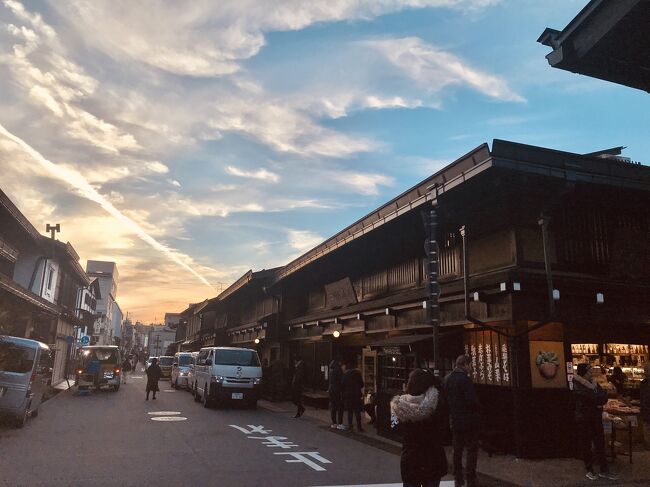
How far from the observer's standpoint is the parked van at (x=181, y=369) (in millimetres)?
29906

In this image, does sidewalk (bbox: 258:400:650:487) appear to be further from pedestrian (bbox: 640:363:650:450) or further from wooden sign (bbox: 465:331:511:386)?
pedestrian (bbox: 640:363:650:450)

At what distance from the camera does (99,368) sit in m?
26.0

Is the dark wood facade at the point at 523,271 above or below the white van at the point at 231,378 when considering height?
above

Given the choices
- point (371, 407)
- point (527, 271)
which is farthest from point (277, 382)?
point (527, 271)

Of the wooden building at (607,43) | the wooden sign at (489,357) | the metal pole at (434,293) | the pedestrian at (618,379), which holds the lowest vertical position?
the pedestrian at (618,379)

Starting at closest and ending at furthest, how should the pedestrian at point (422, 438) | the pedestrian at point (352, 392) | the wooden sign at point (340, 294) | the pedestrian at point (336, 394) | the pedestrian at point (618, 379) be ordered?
the pedestrian at point (422, 438) < the pedestrian at point (352, 392) < the pedestrian at point (618, 379) < the pedestrian at point (336, 394) < the wooden sign at point (340, 294)

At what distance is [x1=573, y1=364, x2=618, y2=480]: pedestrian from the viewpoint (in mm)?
8180

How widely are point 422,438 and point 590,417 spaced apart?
5.35m

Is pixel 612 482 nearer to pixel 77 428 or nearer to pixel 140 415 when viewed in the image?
pixel 77 428

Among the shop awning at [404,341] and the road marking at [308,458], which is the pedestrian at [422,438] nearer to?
the road marking at [308,458]

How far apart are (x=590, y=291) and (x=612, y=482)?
4.13 meters

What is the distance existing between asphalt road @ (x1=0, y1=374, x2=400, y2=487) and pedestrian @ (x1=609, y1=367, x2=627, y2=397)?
751 cm

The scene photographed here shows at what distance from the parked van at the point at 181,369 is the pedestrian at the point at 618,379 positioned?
75.9 ft

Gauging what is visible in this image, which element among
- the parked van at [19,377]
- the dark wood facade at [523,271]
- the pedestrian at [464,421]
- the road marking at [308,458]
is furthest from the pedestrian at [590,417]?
the parked van at [19,377]
